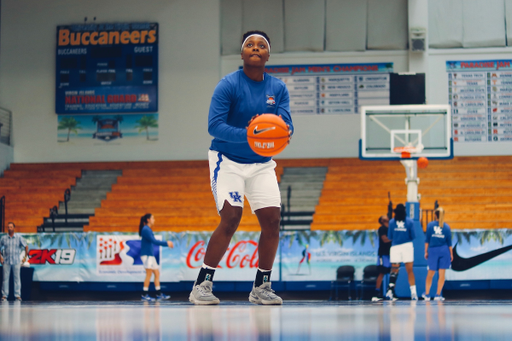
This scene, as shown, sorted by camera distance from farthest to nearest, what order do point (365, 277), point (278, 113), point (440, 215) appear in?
point (365, 277) → point (440, 215) → point (278, 113)

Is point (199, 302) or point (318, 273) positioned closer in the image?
point (199, 302)

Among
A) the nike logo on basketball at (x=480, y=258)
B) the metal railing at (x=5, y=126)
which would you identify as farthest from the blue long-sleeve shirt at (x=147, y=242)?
the metal railing at (x=5, y=126)

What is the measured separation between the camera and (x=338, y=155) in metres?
16.8

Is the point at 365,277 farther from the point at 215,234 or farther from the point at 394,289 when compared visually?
the point at 215,234

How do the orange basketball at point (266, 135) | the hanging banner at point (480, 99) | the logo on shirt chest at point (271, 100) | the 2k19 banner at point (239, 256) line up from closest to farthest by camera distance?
the orange basketball at point (266, 135) < the logo on shirt chest at point (271, 100) < the 2k19 banner at point (239, 256) < the hanging banner at point (480, 99)

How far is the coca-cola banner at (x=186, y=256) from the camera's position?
1105 centimetres

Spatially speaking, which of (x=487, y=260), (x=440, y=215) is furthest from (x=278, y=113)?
(x=487, y=260)

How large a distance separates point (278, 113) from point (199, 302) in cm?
127

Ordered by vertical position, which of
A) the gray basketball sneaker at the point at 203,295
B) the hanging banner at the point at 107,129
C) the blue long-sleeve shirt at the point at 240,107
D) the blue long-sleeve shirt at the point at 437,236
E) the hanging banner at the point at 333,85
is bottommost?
the blue long-sleeve shirt at the point at 437,236

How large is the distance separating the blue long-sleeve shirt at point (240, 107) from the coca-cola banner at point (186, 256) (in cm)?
746

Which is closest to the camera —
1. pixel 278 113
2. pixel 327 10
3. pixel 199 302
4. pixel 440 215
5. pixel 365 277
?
pixel 199 302

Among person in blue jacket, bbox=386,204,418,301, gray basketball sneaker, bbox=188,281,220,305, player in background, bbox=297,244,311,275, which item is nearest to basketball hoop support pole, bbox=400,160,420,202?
person in blue jacket, bbox=386,204,418,301

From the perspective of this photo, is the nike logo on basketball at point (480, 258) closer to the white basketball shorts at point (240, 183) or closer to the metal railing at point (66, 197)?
the white basketball shorts at point (240, 183)

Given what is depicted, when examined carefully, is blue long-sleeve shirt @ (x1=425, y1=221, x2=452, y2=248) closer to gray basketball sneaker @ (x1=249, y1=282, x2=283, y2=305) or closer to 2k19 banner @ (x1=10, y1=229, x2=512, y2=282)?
2k19 banner @ (x1=10, y1=229, x2=512, y2=282)
